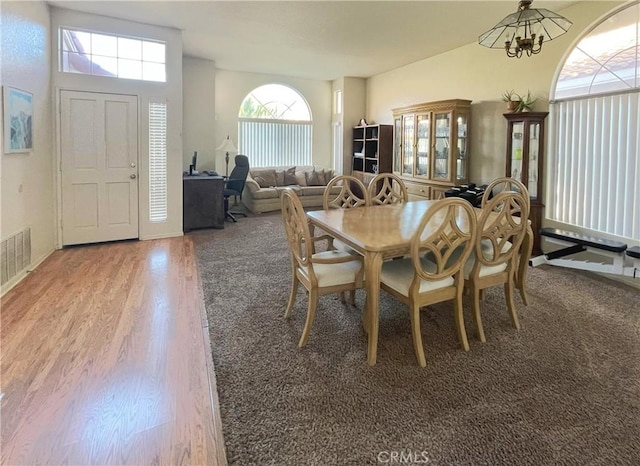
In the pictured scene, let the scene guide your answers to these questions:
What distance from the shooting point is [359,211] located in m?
3.21

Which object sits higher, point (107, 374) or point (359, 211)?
point (359, 211)

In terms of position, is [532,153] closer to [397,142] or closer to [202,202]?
[397,142]

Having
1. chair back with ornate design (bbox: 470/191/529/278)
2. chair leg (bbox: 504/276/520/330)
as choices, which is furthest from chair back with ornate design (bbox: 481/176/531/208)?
chair leg (bbox: 504/276/520/330)

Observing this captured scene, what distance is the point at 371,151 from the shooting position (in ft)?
26.2

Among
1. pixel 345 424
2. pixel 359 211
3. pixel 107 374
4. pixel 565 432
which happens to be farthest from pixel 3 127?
pixel 565 432

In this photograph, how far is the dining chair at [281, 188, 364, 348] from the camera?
241 centimetres

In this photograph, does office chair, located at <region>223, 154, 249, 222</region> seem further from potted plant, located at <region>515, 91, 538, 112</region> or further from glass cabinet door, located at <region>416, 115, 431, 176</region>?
potted plant, located at <region>515, 91, 538, 112</region>

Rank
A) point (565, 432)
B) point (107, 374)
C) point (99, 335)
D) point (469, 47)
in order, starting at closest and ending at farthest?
point (565, 432)
point (107, 374)
point (99, 335)
point (469, 47)

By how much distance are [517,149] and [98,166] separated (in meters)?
5.23

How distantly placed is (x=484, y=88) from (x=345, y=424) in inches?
200

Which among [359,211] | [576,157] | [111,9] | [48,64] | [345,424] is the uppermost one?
[111,9]

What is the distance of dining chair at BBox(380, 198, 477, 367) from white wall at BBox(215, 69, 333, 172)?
625 centimetres

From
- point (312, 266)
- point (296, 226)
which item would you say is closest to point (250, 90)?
point (296, 226)

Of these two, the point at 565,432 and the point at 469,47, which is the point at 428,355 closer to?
the point at 565,432
